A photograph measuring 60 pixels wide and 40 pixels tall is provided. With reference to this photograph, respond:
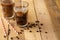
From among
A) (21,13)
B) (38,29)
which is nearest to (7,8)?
(21,13)

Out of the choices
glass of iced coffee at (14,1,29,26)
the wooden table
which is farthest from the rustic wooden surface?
glass of iced coffee at (14,1,29,26)

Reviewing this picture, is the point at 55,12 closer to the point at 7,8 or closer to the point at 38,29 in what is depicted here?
the point at 38,29

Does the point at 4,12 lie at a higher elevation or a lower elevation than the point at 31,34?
higher

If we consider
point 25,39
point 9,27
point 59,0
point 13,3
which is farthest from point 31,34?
point 59,0

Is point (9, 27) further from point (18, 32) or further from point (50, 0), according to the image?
point (50, 0)

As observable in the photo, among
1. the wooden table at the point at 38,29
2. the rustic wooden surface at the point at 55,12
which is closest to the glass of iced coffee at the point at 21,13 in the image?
the wooden table at the point at 38,29
